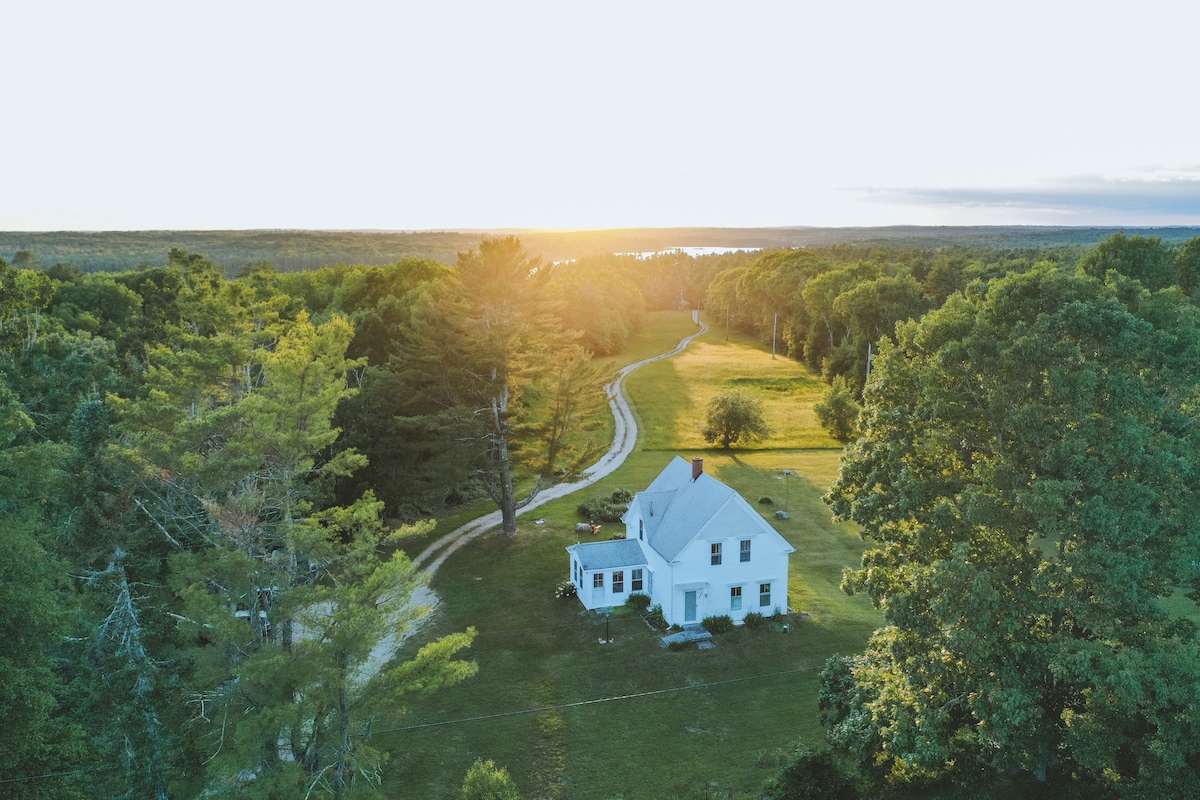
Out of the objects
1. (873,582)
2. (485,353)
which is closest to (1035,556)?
(873,582)

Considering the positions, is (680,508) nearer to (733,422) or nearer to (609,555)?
(609,555)

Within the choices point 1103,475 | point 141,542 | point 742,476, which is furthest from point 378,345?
point 1103,475

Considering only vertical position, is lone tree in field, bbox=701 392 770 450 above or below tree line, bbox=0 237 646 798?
below

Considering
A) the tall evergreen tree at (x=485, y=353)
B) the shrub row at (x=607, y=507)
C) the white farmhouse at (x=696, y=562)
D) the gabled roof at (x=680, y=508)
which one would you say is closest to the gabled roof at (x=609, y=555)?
the white farmhouse at (x=696, y=562)

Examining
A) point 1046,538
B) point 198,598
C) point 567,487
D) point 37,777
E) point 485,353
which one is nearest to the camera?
point 1046,538

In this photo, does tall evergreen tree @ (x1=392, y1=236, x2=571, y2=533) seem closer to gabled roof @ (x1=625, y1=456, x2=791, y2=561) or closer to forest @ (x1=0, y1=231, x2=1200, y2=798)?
gabled roof @ (x1=625, y1=456, x2=791, y2=561)

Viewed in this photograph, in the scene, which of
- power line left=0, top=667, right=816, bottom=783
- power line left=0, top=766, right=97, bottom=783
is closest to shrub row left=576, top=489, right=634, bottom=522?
power line left=0, top=667, right=816, bottom=783

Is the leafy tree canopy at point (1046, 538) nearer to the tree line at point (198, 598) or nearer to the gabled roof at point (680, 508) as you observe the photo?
the tree line at point (198, 598)
